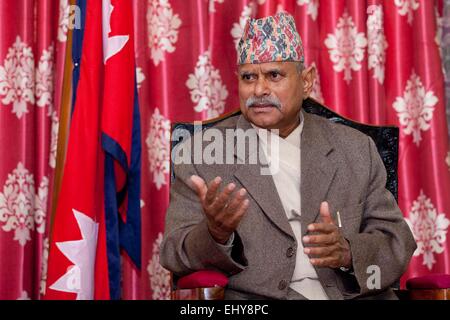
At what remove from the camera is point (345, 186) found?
241 centimetres

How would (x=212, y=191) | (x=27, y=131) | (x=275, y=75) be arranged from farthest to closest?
1. (x=27, y=131)
2. (x=275, y=75)
3. (x=212, y=191)

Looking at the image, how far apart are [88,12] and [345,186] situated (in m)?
1.18

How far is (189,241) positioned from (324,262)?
43 centimetres

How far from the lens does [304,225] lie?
2320mm

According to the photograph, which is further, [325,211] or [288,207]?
[288,207]

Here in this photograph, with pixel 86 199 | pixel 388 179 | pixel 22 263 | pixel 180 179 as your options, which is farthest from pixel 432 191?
pixel 22 263

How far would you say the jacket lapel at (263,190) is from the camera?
230 centimetres

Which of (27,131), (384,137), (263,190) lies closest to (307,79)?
(384,137)

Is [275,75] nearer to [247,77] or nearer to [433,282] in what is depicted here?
[247,77]

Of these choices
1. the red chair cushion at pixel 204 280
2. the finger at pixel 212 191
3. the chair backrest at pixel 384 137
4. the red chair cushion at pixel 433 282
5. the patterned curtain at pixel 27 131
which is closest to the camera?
the finger at pixel 212 191

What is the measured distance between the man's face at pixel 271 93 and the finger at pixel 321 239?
54 cm

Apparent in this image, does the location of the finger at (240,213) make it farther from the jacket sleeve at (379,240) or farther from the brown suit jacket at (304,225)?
the jacket sleeve at (379,240)

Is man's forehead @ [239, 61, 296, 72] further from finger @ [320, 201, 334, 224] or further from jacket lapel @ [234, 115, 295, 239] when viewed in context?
finger @ [320, 201, 334, 224]

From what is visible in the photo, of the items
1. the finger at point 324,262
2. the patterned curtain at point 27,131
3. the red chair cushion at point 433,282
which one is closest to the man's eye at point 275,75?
the finger at point 324,262
